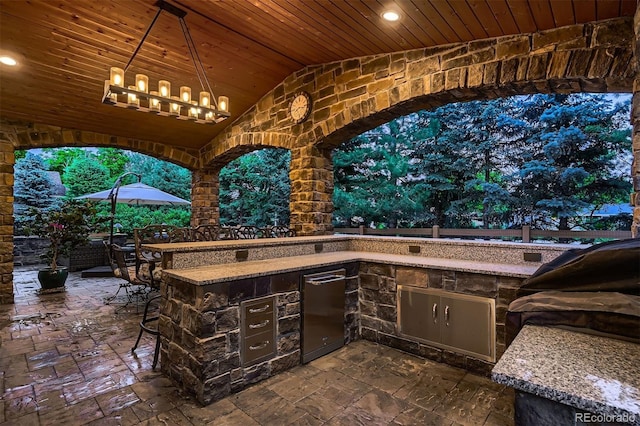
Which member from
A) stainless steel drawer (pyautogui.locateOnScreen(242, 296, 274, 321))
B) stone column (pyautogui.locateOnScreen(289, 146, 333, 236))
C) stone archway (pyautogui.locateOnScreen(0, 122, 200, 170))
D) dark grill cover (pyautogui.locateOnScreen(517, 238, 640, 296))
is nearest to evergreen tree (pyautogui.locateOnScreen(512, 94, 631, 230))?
stone column (pyautogui.locateOnScreen(289, 146, 333, 236))

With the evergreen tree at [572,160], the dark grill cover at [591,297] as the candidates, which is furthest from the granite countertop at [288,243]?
the evergreen tree at [572,160]

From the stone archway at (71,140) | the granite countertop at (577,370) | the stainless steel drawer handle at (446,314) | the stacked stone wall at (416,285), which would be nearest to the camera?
the granite countertop at (577,370)

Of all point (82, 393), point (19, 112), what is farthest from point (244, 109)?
point (82, 393)

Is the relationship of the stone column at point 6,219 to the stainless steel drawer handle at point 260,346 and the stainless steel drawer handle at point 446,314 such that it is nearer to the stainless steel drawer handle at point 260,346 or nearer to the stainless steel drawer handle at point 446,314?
the stainless steel drawer handle at point 260,346

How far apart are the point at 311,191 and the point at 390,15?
2.37 metres

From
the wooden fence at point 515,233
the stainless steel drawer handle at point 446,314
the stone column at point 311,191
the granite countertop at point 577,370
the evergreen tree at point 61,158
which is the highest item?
the evergreen tree at point 61,158

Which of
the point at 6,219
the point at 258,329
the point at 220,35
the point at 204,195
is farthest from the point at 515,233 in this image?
the point at 6,219

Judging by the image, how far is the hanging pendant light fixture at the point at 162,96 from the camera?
3.15 metres

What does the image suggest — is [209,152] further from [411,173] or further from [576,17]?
[576,17]

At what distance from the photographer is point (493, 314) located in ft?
8.68

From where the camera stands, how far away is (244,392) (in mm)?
2432

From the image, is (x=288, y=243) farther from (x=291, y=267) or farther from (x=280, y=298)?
(x=280, y=298)

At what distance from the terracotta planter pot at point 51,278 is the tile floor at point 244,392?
229 cm

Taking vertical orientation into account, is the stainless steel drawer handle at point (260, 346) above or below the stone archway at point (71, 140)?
below
